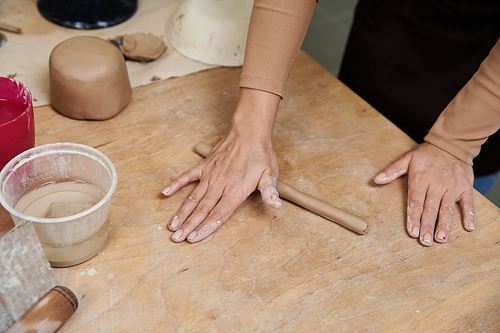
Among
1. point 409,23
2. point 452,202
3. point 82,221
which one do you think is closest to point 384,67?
point 409,23

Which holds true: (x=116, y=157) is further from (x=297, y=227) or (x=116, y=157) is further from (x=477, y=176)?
(x=477, y=176)

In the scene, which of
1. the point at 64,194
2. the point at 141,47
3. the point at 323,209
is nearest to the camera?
the point at 64,194

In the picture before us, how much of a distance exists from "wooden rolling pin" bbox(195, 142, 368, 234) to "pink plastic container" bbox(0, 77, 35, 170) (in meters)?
0.51

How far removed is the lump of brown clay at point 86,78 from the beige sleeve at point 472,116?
80cm

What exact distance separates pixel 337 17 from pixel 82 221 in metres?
2.93

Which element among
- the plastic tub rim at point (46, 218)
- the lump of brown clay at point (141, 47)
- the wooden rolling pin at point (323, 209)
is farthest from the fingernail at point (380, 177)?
the lump of brown clay at point (141, 47)

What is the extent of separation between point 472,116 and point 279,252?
23.3 inches

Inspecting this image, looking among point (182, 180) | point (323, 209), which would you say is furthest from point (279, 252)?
point (182, 180)

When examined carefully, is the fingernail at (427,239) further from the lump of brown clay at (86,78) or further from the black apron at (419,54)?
the lump of brown clay at (86,78)

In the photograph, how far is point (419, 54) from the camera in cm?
120

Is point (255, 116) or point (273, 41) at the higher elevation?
point (273, 41)

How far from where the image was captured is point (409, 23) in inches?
46.4

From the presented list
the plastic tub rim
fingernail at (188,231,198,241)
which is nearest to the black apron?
fingernail at (188,231,198,241)

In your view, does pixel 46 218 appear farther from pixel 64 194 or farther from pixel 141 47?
pixel 141 47
